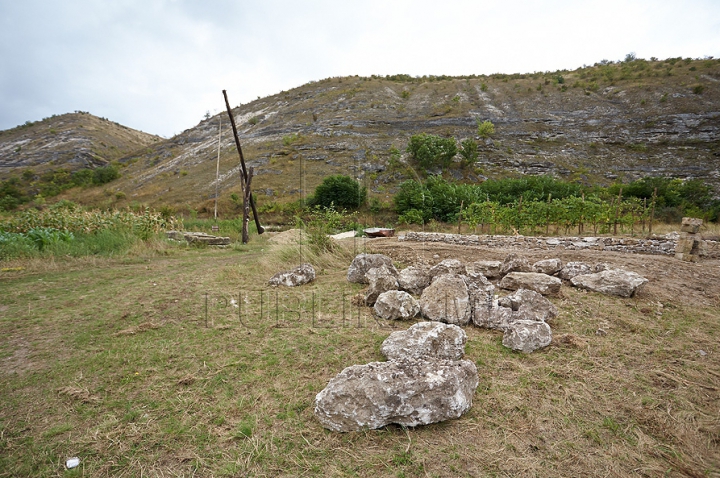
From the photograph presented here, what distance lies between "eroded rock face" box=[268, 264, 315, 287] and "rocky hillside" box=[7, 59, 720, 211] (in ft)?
59.5

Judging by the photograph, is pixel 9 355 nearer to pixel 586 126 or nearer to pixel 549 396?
pixel 549 396

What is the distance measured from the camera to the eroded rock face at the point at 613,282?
14.8 feet

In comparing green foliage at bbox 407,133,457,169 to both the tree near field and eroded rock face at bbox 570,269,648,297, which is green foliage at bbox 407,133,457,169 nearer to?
the tree near field

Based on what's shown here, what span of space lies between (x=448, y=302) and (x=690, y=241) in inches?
309

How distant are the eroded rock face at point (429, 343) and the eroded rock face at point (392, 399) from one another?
0.61 metres

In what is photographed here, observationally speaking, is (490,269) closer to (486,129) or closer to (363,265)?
(363,265)

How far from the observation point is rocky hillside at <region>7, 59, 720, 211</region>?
88.9 feet

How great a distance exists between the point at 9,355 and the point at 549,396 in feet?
16.2

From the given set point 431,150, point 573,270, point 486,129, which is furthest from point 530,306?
point 486,129

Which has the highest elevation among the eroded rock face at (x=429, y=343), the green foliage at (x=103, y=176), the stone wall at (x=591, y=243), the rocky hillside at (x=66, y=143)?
the rocky hillside at (x=66, y=143)

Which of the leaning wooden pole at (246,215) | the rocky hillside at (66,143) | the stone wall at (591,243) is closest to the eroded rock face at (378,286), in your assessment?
the stone wall at (591,243)

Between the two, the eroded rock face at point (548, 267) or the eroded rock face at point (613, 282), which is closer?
the eroded rock face at point (613, 282)

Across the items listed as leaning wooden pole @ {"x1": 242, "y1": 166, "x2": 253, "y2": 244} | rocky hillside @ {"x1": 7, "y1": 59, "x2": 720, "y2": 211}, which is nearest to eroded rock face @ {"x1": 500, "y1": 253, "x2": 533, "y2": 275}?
leaning wooden pole @ {"x1": 242, "y1": 166, "x2": 253, "y2": 244}

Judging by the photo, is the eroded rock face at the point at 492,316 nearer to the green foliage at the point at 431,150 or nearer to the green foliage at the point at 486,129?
the green foliage at the point at 431,150
